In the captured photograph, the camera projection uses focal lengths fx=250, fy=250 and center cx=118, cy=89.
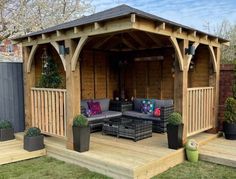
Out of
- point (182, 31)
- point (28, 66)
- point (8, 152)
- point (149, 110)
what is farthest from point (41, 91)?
point (182, 31)

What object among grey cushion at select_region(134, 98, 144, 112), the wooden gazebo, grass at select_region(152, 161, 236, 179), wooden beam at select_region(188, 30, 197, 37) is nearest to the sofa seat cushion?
grey cushion at select_region(134, 98, 144, 112)

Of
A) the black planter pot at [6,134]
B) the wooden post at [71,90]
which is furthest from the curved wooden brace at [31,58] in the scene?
the black planter pot at [6,134]

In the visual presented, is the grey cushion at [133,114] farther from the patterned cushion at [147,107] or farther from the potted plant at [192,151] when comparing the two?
the potted plant at [192,151]

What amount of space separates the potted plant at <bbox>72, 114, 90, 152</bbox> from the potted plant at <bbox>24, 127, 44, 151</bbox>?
989 millimetres

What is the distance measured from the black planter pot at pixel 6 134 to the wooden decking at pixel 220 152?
452cm

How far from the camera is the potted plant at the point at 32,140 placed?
532 cm

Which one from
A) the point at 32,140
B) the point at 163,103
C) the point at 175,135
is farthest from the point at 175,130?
the point at 32,140

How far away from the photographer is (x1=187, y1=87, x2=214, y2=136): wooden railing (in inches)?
219

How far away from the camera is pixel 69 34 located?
5.00 meters

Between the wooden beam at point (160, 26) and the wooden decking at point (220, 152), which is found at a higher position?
the wooden beam at point (160, 26)

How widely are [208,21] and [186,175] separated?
13.3 meters

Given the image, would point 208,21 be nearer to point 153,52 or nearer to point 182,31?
point 153,52

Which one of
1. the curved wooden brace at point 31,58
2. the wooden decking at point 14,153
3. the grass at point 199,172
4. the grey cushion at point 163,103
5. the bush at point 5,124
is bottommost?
the grass at point 199,172

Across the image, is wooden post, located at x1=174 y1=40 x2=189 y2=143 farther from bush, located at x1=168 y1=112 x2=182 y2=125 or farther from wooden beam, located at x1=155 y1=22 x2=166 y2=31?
wooden beam, located at x1=155 y1=22 x2=166 y2=31
